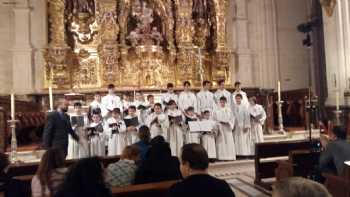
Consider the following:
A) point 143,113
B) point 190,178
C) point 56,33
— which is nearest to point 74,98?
point 143,113

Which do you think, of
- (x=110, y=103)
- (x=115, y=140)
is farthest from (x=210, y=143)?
(x=110, y=103)

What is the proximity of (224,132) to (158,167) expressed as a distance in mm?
5831

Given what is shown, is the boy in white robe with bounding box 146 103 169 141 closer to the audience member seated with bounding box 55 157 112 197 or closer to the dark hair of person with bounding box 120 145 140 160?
the dark hair of person with bounding box 120 145 140 160

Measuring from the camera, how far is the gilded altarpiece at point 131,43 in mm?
12773

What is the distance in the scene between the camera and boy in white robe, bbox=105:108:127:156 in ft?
31.2

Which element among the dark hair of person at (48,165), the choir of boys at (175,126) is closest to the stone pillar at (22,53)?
the choir of boys at (175,126)

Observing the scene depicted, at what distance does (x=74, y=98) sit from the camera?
10.7m

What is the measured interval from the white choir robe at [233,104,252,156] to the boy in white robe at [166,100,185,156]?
1.51 m

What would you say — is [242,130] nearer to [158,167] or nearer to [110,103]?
[110,103]

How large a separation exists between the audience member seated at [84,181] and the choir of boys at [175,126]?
6217mm

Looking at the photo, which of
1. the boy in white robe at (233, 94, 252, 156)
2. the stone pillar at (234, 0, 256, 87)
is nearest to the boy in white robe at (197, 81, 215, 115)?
the boy in white robe at (233, 94, 252, 156)

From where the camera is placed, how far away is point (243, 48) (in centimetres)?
1504

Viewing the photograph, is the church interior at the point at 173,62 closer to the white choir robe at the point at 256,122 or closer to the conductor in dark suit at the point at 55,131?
the white choir robe at the point at 256,122

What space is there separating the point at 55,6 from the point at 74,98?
3891 mm
